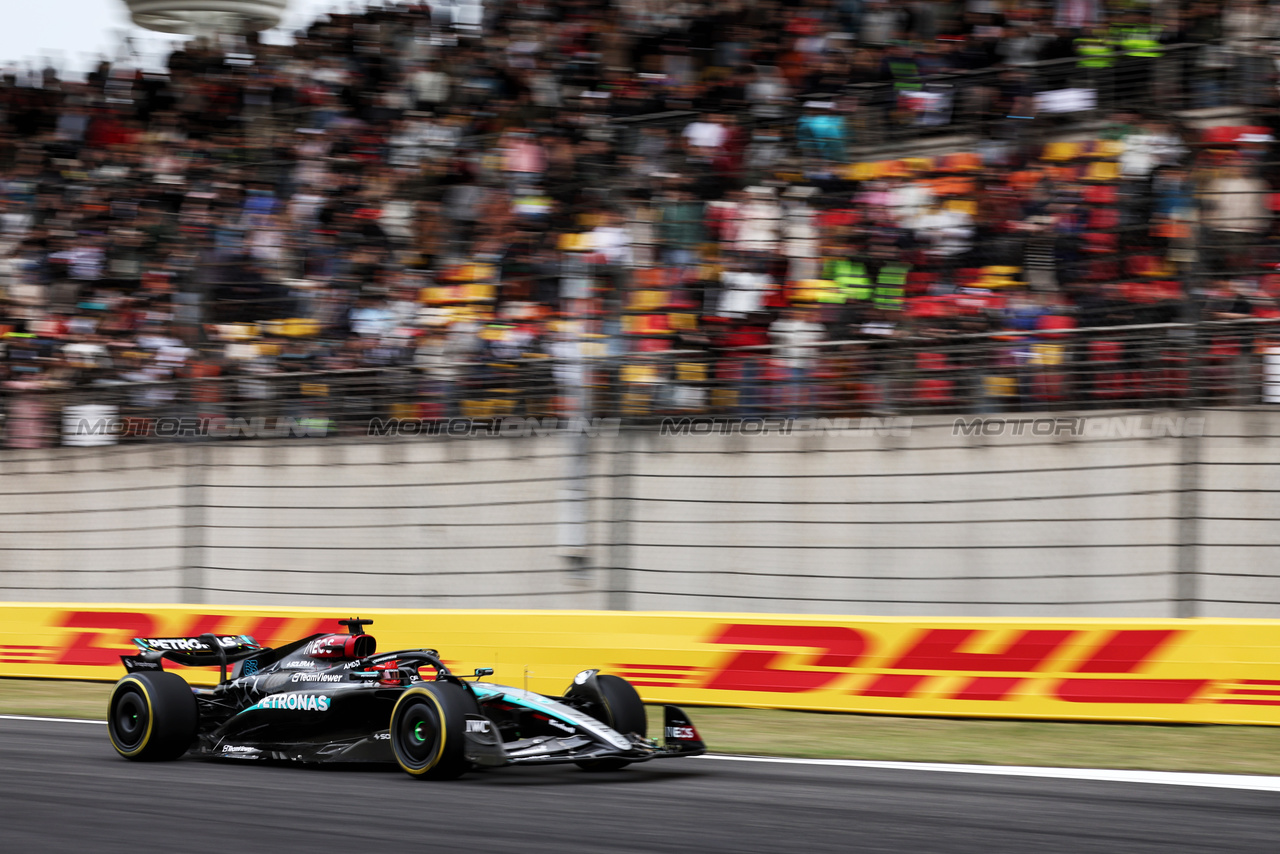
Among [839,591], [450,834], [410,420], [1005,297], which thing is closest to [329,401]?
[410,420]

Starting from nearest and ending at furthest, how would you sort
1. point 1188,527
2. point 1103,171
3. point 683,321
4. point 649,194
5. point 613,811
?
point 613,811, point 1188,527, point 1103,171, point 683,321, point 649,194

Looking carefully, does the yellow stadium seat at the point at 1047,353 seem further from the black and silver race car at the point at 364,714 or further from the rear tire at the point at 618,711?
the rear tire at the point at 618,711

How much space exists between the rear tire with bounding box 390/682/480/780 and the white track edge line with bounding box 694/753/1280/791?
5.65 feet

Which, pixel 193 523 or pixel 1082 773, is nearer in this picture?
pixel 1082 773

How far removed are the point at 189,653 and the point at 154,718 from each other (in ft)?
1.47

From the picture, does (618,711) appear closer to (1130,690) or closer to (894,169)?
(1130,690)

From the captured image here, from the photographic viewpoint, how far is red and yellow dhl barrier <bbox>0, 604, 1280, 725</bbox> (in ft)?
29.7

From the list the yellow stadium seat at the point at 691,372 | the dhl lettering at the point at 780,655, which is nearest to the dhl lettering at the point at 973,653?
the dhl lettering at the point at 780,655

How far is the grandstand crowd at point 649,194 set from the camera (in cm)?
1129
